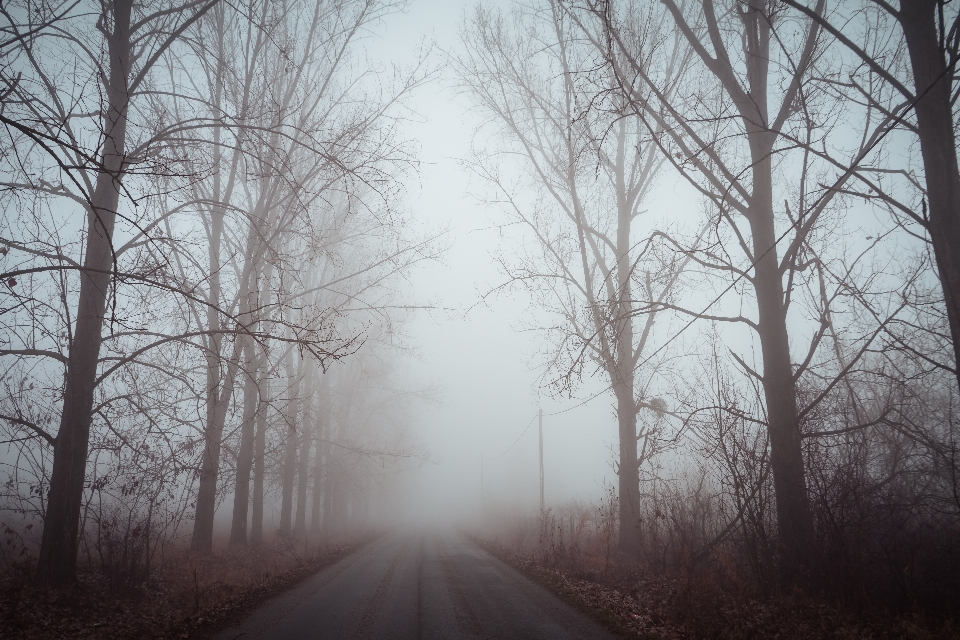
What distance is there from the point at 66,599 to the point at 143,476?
9.38 feet

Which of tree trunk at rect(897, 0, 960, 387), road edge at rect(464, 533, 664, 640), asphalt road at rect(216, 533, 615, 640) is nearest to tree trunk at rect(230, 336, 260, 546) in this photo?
asphalt road at rect(216, 533, 615, 640)

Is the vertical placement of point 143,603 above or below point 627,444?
below

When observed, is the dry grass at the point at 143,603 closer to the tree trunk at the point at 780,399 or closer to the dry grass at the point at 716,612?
the dry grass at the point at 716,612

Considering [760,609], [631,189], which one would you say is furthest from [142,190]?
[631,189]

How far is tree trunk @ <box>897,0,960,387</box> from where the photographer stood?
4.50 metres

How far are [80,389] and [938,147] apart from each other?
10.6 m

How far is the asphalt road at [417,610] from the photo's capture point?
5.85 m

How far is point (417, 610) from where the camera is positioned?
23.4ft

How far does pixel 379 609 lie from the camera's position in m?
7.14

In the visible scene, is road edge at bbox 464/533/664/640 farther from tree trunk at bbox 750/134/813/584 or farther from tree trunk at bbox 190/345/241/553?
tree trunk at bbox 190/345/241/553

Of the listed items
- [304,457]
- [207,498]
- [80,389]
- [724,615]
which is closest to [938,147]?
[724,615]

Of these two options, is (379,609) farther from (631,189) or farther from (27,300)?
(631,189)

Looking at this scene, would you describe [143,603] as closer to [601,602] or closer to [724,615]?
[601,602]

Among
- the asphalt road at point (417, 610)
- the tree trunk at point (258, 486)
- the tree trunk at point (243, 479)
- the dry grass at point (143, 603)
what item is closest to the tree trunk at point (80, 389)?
the dry grass at point (143, 603)
